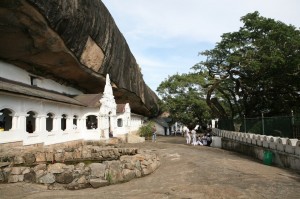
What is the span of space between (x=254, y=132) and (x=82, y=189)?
1128 centimetres

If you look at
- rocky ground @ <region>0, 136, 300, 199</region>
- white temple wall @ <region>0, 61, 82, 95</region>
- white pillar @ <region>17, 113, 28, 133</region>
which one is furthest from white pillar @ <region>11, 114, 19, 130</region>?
rocky ground @ <region>0, 136, 300, 199</region>

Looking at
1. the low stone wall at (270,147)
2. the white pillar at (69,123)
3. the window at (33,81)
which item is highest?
the window at (33,81)

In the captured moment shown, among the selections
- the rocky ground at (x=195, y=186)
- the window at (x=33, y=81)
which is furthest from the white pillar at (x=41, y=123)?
the rocky ground at (x=195, y=186)

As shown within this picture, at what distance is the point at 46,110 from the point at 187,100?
24.6 metres

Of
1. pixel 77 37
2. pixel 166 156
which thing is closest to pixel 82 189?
pixel 166 156

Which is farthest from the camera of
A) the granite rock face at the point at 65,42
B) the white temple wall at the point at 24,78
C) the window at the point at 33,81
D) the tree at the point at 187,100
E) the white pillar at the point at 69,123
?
the tree at the point at 187,100

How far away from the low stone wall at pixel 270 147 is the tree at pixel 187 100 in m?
19.9

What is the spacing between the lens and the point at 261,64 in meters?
20.9

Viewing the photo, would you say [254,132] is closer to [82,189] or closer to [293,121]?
[293,121]

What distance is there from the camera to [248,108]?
1063 inches

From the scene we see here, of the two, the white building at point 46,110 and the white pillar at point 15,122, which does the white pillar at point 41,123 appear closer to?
the white building at point 46,110

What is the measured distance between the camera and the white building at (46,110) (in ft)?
51.7

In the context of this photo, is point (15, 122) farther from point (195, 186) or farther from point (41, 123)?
point (195, 186)

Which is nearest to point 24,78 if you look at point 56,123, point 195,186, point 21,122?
point 56,123
